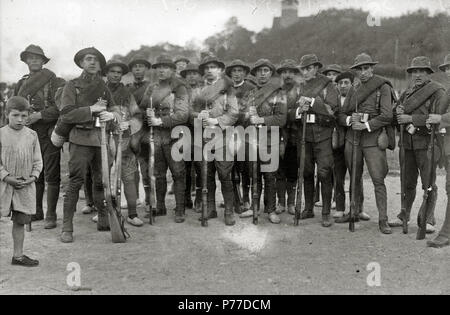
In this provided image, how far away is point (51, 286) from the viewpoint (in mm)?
4887

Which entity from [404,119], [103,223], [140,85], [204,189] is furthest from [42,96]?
[404,119]

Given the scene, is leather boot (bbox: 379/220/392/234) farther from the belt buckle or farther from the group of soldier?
the belt buckle

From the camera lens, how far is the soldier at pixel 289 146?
26.8 ft

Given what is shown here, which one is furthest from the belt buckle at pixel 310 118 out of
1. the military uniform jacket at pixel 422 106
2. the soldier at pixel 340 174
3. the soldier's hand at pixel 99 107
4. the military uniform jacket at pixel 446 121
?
the soldier's hand at pixel 99 107

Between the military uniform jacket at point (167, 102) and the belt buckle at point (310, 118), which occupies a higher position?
the military uniform jacket at point (167, 102)

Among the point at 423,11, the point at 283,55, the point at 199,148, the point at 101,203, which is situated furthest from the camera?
the point at 283,55

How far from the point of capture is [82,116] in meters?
6.67

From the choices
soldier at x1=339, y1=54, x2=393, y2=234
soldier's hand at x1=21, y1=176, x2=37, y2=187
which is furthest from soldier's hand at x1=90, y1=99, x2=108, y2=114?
soldier at x1=339, y1=54, x2=393, y2=234

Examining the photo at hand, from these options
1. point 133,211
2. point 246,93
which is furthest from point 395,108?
point 133,211

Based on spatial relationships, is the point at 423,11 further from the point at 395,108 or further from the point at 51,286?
the point at 51,286

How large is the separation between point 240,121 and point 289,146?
1.05m

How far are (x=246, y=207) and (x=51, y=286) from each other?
14.3 ft

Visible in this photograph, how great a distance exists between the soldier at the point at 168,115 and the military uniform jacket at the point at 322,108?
2.06 meters

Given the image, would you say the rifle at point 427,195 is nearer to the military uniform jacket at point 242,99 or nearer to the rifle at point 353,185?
the rifle at point 353,185
